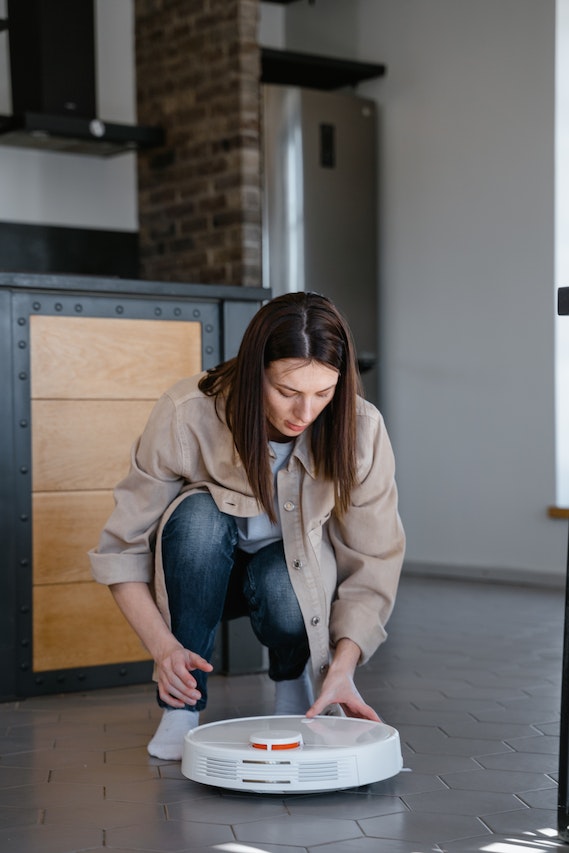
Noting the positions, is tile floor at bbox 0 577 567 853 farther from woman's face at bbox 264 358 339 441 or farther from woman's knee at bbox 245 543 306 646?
woman's face at bbox 264 358 339 441

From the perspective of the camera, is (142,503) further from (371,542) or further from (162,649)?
(371,542)

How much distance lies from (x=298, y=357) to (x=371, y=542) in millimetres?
428

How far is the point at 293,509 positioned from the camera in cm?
240

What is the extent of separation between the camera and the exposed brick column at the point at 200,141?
5441mm

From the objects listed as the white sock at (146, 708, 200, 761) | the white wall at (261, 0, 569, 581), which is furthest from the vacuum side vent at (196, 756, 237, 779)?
the white wall at (261, 0, 569, 581)

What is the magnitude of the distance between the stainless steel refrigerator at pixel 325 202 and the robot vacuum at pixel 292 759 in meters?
3.65

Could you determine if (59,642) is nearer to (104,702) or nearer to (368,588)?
(104,702)

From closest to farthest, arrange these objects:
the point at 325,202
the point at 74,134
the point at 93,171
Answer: the point at 74,134 < the point at 325,202 < the point at 93,171

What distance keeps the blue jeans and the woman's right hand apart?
6.2 inches

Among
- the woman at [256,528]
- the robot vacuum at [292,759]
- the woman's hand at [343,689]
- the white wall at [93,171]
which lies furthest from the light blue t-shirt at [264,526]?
the white wall at [93,171]

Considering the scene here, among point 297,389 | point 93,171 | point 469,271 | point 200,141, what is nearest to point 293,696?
point 297,389

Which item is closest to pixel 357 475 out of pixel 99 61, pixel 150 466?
pixel 150 466

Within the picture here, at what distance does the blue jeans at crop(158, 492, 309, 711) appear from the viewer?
238cm

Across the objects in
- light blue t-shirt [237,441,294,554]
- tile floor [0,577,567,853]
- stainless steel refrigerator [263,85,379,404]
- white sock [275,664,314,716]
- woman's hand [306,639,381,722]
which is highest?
stainless steel refrigerator [263,85,379,404]
